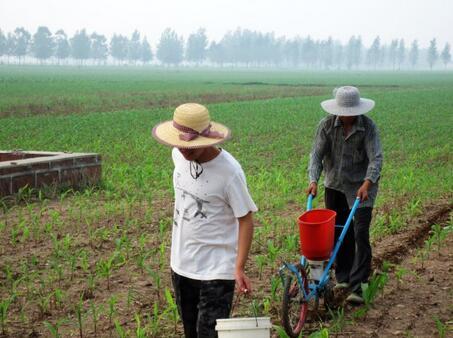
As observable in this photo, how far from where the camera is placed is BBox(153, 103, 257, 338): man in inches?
120

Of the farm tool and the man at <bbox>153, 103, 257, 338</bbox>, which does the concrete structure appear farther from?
the man at <bbox>153, 103, 257, 338</bbox>

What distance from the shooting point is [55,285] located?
5613 millimetres

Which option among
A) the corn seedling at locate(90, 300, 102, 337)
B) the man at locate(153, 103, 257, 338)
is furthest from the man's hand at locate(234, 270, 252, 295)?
the corn seedling at locate(90, 300, 102, 337)

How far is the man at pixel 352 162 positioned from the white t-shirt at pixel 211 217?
192cm

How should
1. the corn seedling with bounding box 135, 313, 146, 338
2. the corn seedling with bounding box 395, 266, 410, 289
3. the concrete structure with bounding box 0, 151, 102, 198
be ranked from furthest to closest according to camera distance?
the concrete structure with bounding box 0, 151, 102, 198 < the corn seedling with bounding box 395, 266, 410, 289 < the corn seedling with bounding box 135, 313, 146, 338

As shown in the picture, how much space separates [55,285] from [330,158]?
8.47 feet

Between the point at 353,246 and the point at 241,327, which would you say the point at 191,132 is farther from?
the point at 353,246

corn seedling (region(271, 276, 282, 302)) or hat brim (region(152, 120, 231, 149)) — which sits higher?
hat brim (region(152, 120, 231, 149))

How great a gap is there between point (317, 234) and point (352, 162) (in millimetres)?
991

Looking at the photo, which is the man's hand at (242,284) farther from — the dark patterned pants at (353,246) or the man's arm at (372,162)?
the dark patterned pants at (353,246)

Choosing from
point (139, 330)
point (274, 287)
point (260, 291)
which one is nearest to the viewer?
point (139, 330)

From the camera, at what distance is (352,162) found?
5.15 m

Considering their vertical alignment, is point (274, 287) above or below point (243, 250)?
below

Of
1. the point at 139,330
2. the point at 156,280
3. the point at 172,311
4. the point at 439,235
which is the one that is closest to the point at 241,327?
the point at 139,330
